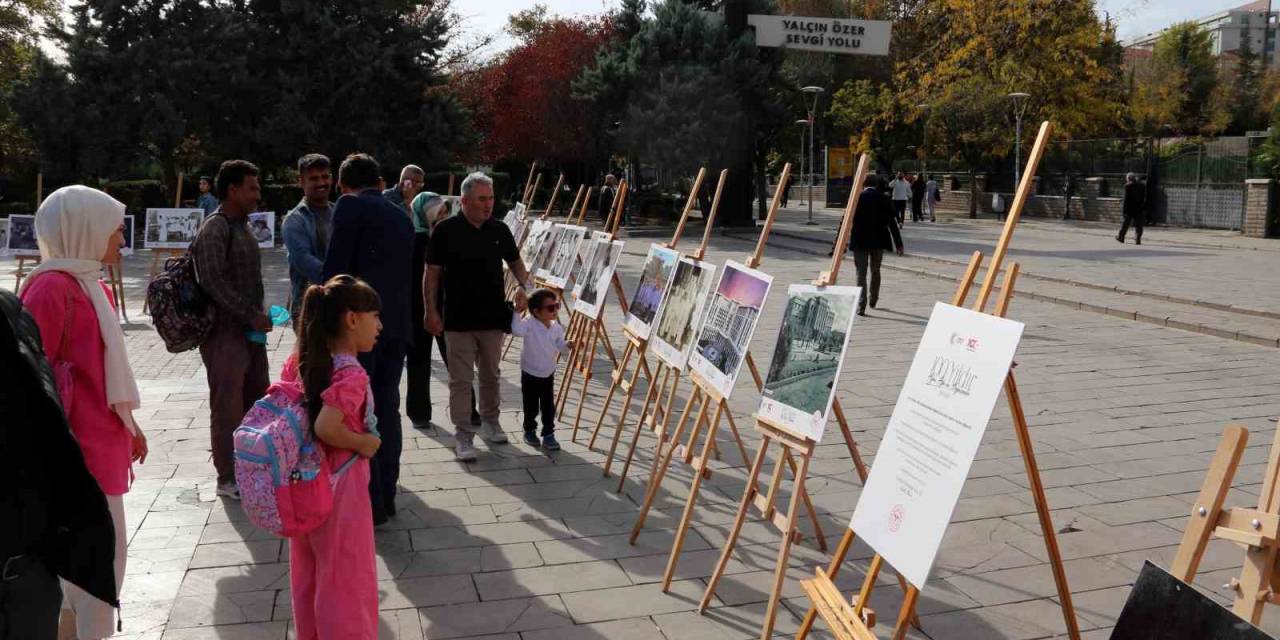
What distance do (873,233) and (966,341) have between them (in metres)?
10.3

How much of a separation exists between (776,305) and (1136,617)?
38.2ft

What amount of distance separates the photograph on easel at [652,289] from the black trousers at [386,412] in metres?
1.47

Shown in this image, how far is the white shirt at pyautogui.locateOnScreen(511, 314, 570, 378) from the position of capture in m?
6.80

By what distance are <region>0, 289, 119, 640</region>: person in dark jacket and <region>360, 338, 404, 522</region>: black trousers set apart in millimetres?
2882

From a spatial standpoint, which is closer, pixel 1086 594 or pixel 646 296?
pixel 1086 594

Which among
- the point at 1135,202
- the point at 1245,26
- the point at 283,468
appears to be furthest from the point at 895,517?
the point at 1245,26

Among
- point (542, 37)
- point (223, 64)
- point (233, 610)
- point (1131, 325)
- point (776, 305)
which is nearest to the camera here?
point (233, 610)

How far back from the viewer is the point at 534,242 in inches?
434

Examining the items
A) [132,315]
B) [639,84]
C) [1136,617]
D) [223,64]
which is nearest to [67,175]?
[223,64]

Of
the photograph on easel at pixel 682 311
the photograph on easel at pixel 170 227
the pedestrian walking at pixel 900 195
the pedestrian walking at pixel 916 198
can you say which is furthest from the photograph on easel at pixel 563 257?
the pedestrian walking at pixel 916 198

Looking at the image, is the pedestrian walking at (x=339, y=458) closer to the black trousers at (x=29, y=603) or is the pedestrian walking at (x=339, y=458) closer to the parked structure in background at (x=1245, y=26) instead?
the black trousers at (x=29, y=603)

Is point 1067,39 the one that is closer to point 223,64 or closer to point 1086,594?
point 223,64

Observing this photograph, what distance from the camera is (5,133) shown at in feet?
118

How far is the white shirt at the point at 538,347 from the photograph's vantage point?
6.80 meters
